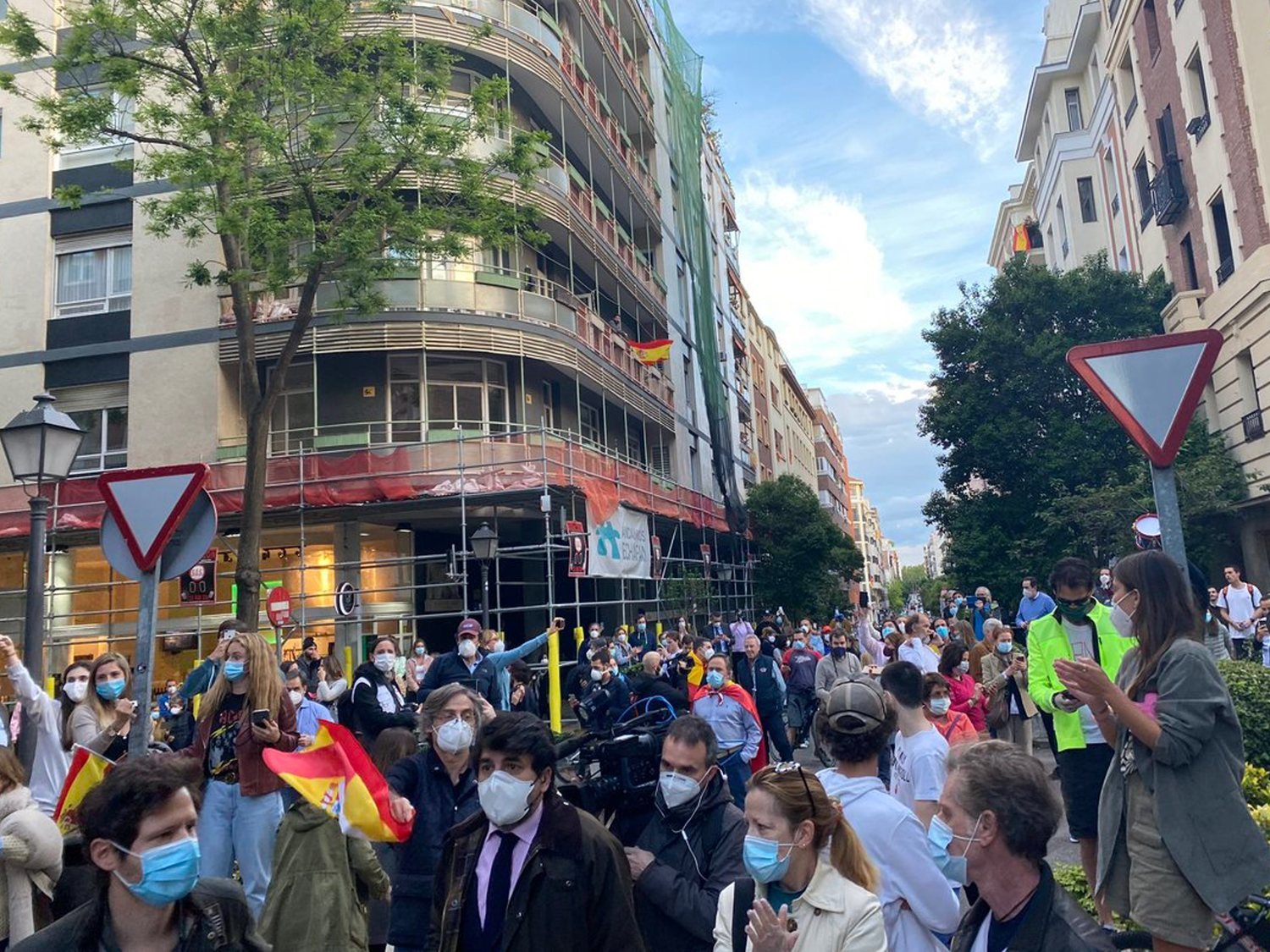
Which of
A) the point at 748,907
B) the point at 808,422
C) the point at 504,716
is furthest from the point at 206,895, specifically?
the point at 808,422

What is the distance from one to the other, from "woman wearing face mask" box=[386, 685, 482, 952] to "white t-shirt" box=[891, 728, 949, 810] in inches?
76.2

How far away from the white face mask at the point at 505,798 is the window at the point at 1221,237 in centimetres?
2428

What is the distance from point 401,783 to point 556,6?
23.7 meters

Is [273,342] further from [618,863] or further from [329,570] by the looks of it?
[618,863]

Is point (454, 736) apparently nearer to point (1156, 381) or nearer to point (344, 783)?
point (344, 783)

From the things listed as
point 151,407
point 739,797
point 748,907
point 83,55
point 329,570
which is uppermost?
point 83,55

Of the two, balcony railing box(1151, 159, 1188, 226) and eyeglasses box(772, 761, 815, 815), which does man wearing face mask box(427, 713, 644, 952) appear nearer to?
eyeglasses box(772, 761, 815, 815)

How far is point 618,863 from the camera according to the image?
3.09 meters

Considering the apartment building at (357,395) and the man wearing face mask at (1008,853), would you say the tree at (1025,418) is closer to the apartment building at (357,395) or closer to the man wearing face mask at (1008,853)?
the apartment building at (357,395)

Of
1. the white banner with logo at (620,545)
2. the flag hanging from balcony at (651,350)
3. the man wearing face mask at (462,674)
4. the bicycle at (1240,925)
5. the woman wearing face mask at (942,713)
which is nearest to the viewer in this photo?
the bicycle at (1240,925)

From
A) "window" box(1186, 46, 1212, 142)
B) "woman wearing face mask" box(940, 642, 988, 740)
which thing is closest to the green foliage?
"woman wearing face mask" box(940, 642, 988, 740)

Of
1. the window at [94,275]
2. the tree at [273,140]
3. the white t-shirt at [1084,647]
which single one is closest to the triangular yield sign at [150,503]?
the white t-shirt at [1084,647]

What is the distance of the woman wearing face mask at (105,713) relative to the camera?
5.70 m

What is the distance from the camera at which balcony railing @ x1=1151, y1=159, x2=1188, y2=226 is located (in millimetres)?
24234
